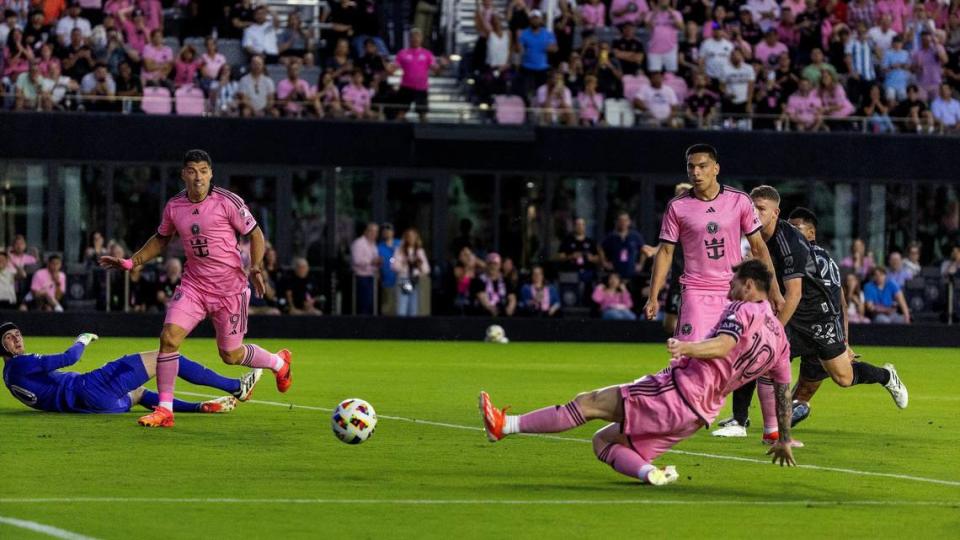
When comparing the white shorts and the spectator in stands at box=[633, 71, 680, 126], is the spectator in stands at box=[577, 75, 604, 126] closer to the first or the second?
the spectator in stands at box=[633, 71, 680, 126]

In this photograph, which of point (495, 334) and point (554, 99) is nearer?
point (495, 334)

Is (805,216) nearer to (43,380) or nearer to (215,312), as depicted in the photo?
(215,312)

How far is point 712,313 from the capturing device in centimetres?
1278

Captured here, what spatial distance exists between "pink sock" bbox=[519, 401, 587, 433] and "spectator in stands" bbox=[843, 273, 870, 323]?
21068mm

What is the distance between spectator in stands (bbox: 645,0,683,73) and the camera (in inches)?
1275

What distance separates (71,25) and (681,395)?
22.4 meters

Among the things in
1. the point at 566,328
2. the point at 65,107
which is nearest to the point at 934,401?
the point at 566,328

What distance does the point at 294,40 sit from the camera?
105ft

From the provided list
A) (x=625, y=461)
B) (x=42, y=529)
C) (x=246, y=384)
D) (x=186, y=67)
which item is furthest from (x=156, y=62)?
(x=42, y=529)

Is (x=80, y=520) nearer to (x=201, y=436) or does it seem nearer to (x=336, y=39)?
(x=201, y=436)

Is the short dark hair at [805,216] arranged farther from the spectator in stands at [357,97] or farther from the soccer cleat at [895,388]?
the spectator in stands at [357,97]

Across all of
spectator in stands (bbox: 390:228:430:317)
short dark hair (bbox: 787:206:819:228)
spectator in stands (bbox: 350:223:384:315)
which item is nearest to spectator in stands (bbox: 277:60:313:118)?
spectator in stands (bbox: 350:223:384:315)

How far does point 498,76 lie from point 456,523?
2318cm

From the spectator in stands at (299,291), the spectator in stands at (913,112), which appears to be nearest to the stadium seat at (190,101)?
the spectator in stands at (299,291)
